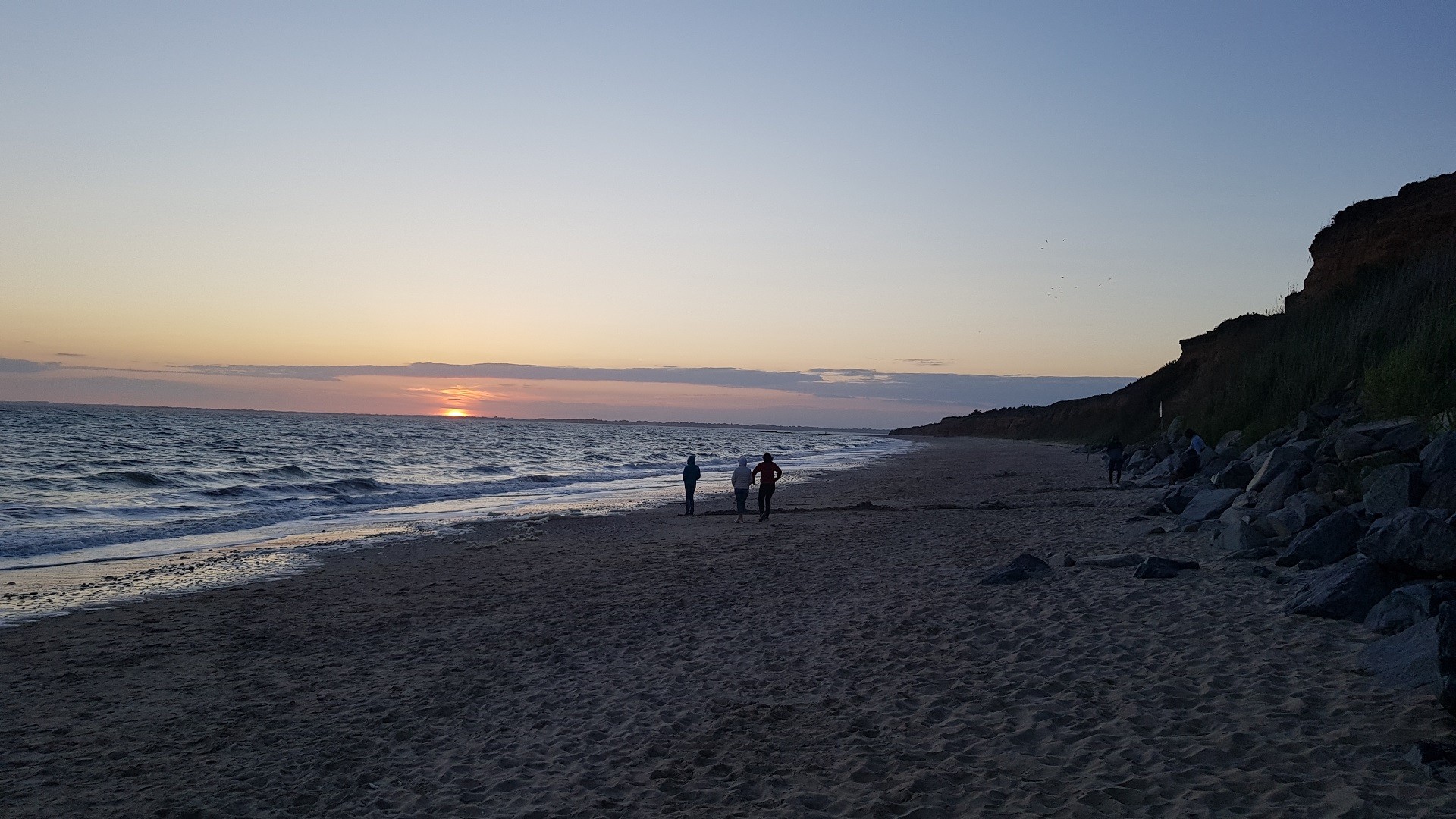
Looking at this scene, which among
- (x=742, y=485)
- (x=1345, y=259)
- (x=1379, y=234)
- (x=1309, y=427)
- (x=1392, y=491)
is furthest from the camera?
(x=1345, y=259)

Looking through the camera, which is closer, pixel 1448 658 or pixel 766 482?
pixel 1448 658

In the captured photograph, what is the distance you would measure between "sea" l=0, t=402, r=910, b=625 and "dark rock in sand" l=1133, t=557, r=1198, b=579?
12785mm

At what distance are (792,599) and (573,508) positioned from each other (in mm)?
15649

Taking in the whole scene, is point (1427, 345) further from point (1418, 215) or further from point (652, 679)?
point (1418, 215)

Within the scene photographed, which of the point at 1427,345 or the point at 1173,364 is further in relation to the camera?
the point at 1173,364

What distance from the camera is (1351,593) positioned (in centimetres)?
783

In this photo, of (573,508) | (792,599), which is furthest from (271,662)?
(573,508)

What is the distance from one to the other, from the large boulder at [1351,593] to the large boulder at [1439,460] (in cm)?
179

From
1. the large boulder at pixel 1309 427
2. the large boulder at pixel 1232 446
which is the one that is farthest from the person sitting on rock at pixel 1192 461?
the large boulder at pixel 1309 427

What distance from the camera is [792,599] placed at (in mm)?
11055

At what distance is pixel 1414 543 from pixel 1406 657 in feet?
5.76

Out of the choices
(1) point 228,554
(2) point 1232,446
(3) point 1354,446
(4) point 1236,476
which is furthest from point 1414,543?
(1) point 228,554

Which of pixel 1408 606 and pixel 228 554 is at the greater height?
pixel 1408 606

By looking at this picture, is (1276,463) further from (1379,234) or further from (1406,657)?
(1379,234)
